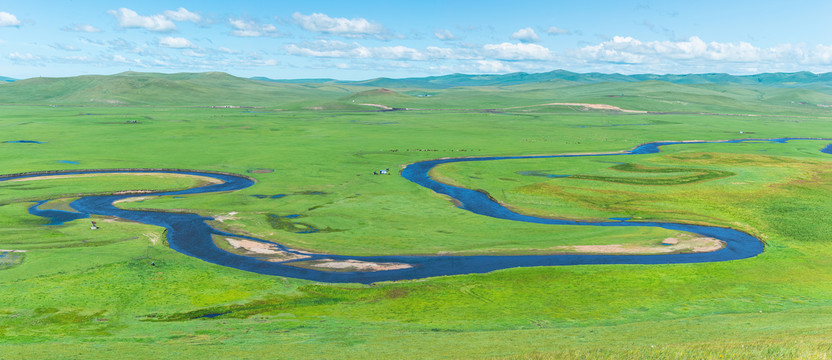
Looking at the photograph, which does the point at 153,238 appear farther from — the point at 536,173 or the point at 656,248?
the point at 536,173

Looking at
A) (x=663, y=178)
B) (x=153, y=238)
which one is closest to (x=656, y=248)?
(x=663, y=178)

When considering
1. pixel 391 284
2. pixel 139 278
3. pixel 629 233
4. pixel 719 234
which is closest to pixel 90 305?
pixel 139 278

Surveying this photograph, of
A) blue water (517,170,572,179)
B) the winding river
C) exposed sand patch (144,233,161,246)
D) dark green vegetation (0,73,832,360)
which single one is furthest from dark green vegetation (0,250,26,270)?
blue water (517,170,572,179)

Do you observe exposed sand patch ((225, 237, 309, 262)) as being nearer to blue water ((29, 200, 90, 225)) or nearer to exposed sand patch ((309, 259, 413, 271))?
exposed sand patch ((309, 259, 413, 271))

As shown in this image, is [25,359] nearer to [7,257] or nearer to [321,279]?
[321,279]

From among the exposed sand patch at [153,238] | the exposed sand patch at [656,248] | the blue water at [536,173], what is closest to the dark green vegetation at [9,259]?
the exposed sand patch at [153,238]

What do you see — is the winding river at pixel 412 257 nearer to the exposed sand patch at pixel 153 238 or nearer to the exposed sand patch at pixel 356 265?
the exposed sand patch at pixel 356 265

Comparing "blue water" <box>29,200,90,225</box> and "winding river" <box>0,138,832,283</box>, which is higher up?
"blue water" <box>29,200,90,225</box>

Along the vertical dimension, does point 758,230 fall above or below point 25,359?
below
